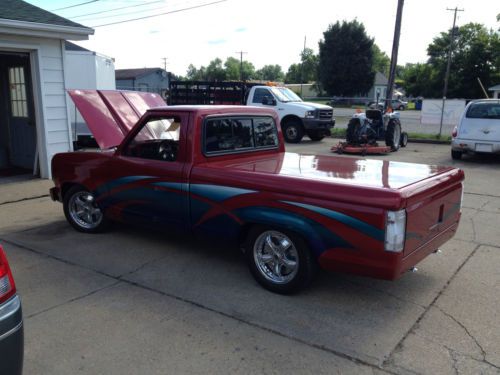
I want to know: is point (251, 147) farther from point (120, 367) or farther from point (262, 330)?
point (120, 367)

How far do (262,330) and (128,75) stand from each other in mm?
64272

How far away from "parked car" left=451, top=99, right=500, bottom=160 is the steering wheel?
31.6ft

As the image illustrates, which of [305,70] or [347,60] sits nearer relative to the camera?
[347,60]

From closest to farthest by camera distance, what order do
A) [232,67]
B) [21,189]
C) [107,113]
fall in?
[107,113] → [21,189] → [232,67]

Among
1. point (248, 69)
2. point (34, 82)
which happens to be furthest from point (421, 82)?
point (248, 69)

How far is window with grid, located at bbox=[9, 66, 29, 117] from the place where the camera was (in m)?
9.61

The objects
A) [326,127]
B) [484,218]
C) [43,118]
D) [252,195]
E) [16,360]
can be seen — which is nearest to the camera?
[16,360]

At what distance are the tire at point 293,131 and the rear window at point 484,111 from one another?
6.08 meters

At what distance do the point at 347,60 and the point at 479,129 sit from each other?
50225mm

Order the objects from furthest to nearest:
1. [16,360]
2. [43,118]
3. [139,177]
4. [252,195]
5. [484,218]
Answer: [43,118], [484,218], [139,177], [252,195], [16,360]

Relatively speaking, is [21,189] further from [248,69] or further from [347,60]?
[248,69]

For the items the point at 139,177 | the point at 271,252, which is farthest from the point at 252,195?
the point at 139,177

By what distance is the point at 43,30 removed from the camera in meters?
8.48

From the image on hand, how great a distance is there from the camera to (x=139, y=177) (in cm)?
498
